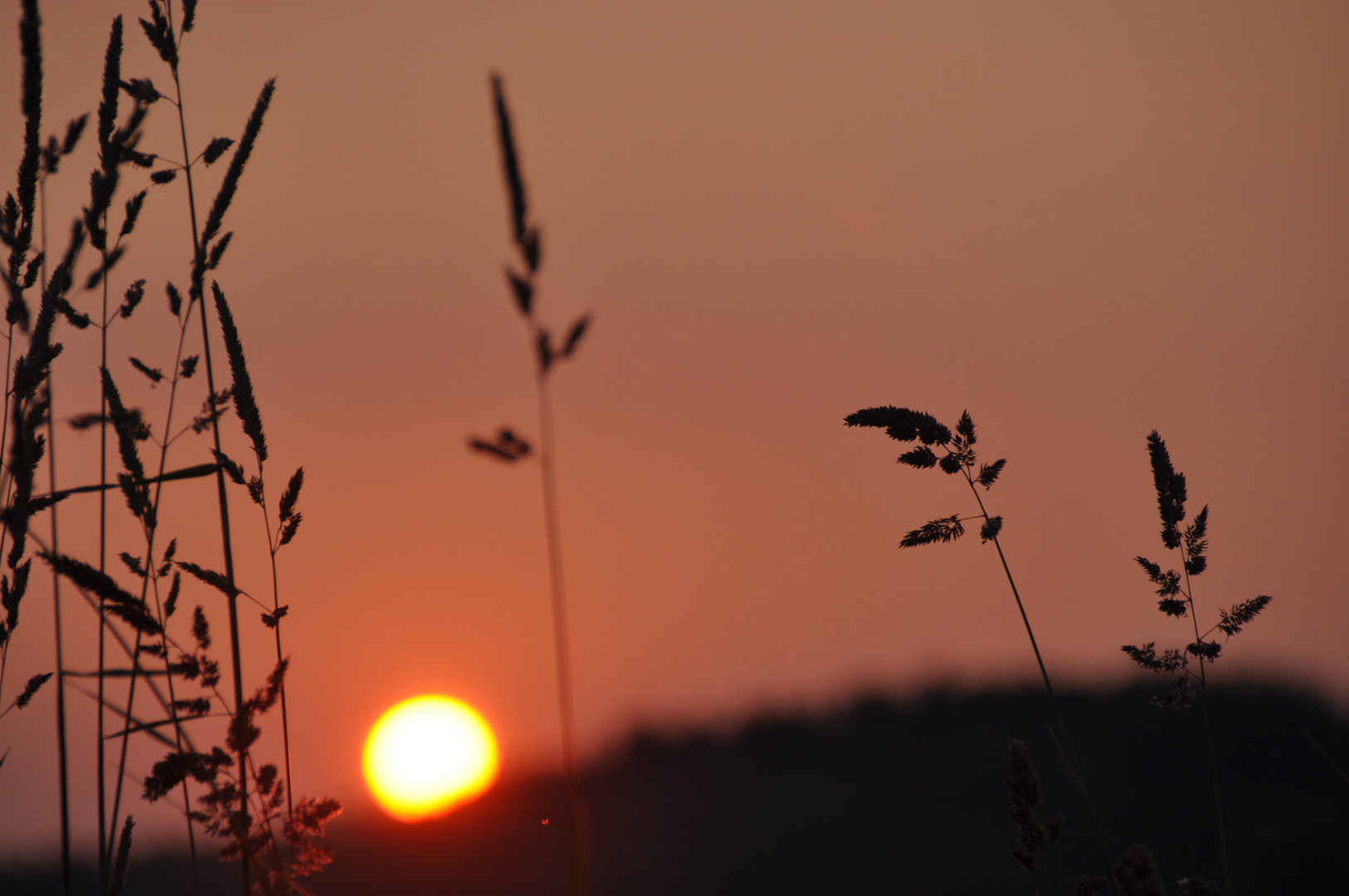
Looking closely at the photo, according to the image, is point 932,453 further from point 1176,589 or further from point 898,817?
point 898,817

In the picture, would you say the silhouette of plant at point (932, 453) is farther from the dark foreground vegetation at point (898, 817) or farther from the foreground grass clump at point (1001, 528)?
the dark foreground vegetation at point (898, 817)

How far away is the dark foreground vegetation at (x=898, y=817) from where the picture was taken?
9703mm

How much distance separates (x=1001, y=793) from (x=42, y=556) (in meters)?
14.5

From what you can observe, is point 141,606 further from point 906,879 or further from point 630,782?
point 630,782

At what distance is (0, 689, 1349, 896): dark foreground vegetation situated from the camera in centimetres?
970

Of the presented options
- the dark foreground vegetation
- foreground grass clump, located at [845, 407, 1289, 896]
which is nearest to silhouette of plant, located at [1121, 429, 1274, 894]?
foreground grass clump, located at [845, 407, 1289, 896]

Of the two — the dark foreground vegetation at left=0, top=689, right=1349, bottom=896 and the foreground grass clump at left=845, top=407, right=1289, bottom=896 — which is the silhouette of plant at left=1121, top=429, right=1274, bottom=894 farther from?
the dark foreground vegetation at left=0, top=689, right=1349, bottom=896

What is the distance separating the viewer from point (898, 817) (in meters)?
13.8

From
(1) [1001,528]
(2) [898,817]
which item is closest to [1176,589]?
(1) [1001,528]

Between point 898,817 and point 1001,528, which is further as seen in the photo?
point 898,817

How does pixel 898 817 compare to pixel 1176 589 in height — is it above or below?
below

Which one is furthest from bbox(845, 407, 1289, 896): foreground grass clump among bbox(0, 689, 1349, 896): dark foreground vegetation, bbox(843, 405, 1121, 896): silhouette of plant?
Result: bbox(0, 689, 1349, 896): dark foreground vegetation

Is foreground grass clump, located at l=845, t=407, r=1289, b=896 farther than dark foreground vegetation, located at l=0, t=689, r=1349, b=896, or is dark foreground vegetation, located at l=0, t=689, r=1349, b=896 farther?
dark foreground vegetation, located at l=0, t=689, r=1349, b=896

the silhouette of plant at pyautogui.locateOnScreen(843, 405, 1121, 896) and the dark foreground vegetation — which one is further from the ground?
the silhouette of plant at pyautogui.locateOnScreen(843, 405, 1121, 896)
